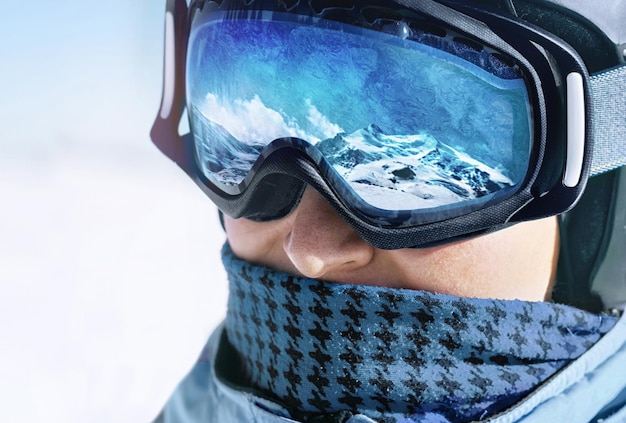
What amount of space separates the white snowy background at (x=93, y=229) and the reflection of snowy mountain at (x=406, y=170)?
1332 millimetres

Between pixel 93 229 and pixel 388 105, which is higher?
pixel 388 105

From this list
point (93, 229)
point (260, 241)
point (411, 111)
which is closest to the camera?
point (411, 111)

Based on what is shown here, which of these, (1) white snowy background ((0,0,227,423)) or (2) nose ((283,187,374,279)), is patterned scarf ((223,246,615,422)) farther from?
(1) white snowy background ((0,0,227,423))

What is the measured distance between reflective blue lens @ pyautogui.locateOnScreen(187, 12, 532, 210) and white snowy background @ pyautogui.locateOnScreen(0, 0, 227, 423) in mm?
1326

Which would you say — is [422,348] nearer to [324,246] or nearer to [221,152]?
[324,246]

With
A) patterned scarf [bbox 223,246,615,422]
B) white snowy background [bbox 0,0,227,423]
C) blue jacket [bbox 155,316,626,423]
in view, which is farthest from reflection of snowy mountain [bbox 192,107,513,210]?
white snowy background [bbox 0,0,227,423]

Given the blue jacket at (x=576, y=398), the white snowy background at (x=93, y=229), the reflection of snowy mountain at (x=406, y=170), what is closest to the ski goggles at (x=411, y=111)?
the reflection of snowy mountain at (x=406, y=170)

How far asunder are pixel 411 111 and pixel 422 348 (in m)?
0.32

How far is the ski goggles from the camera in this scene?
868mm

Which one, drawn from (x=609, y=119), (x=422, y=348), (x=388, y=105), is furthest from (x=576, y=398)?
(x=388, y=105)

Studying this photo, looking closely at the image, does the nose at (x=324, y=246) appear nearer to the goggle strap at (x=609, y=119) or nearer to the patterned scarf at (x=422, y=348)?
the patterned scarf at (x=422, y=348)

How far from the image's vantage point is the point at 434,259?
95 centimetres

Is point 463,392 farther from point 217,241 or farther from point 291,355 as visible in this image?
point 217,241

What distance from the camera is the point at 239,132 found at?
1057 millimetres
